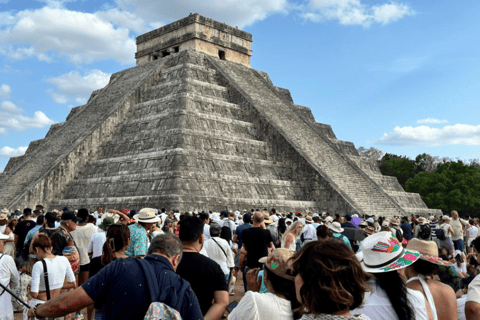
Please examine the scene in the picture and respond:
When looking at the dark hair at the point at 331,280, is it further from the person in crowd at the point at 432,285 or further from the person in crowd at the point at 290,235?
the person in crowd at the point at 290,235

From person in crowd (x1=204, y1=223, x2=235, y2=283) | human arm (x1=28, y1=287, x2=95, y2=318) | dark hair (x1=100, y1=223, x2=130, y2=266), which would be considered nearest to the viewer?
human arm (x1=28, y1=287, x2=95, y2=318)

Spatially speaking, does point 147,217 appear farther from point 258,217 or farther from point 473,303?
point 473,303

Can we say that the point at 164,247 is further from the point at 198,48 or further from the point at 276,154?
the point at 198,48

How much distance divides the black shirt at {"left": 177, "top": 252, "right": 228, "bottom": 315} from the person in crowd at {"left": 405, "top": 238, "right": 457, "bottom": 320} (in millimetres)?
1517

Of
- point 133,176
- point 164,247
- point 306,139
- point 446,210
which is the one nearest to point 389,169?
point 446,210

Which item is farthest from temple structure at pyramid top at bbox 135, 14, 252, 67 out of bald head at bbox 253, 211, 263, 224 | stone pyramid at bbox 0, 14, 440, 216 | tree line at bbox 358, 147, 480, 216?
bald head at bbox 253, 211, 263, 224

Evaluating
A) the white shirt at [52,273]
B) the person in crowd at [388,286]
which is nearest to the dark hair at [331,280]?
the person in crowd at [388,286]

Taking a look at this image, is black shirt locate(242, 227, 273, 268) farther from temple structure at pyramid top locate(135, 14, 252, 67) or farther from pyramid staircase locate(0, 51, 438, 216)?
temple structure at pyramid top locate(135, 14, 252, 67)

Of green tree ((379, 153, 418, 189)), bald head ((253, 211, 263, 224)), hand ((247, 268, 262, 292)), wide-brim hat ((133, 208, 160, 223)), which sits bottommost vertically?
hand ((247, 268, 262, 292))

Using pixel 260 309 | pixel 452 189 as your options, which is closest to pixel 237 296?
pixel 260 309

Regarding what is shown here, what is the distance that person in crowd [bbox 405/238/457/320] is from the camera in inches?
146

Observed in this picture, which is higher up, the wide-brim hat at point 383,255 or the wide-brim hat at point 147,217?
the wide-brim hat at point 147,217

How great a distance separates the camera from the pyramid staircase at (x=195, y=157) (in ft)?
72.1

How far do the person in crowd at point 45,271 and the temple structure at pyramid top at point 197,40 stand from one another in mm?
29076
